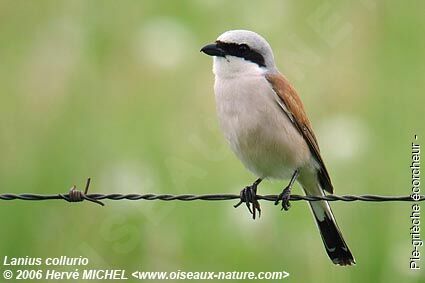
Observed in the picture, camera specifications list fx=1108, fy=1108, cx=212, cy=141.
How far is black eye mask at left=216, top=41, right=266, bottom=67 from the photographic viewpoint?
5.09 meters

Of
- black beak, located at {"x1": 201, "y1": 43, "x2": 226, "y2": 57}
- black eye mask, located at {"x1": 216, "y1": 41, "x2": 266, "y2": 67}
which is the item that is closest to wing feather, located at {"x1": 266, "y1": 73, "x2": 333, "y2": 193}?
black eye mask, located at {"x1": 216, "y1": 41, "x2": 266, "y2": 67}

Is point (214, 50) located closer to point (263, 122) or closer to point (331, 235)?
point (263, 122)

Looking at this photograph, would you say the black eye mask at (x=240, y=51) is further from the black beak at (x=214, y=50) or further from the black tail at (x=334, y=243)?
the black tail at (x=334, y=243)

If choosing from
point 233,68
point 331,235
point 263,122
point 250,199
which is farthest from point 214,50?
point 331,235

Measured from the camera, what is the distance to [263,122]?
4.98 metres

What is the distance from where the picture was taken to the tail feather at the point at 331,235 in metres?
5.22

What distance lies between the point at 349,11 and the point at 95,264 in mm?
2385

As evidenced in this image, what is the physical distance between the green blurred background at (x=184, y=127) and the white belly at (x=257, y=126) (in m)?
0.55

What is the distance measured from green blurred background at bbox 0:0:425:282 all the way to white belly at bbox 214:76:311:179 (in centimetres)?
55

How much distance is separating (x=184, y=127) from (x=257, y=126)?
1.52m

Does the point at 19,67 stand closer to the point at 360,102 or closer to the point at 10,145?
the point at 10,145

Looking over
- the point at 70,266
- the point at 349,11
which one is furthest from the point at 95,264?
the point at 349,11

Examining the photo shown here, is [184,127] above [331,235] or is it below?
above

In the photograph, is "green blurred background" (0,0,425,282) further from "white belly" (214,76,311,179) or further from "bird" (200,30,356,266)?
"white belly" (214,76,311,179)
